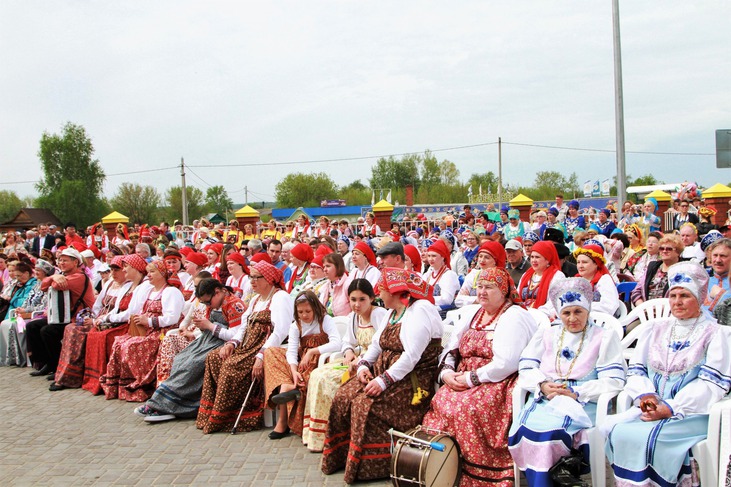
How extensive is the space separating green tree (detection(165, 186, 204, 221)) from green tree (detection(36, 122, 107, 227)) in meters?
14.5

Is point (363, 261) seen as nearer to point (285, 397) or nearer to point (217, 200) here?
point (285, 397)

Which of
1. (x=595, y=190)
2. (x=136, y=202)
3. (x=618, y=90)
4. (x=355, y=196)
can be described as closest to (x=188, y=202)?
(x=136, y=202)

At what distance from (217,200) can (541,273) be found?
75010 millimetres

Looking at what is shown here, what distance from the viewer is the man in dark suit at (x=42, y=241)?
16.4 metres

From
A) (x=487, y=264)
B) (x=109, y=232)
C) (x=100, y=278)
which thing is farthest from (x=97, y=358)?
(x=109, y=232)

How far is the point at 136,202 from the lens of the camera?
6662 cm

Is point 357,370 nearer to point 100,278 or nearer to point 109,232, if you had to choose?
point 100,278

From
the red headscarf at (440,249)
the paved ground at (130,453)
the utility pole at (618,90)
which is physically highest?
the utility pole at (618,90)

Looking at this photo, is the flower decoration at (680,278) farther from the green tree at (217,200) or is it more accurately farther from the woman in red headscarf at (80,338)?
the green tree at (217,200)

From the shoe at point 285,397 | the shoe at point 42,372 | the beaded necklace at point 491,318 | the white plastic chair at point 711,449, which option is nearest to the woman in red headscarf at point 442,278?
the shoe at point 285,397

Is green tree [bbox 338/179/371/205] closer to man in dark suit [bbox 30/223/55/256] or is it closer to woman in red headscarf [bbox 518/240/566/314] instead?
man in dark suit [bbox 30/223/55/256]

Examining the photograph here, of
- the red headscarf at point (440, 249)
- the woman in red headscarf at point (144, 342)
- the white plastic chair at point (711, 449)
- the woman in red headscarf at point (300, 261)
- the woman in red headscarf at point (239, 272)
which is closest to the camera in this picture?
the white plastic chair at point (711, 449)

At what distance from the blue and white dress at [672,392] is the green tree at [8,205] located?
8512 cm

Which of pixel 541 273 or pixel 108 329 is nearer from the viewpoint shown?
pixel 541 273
